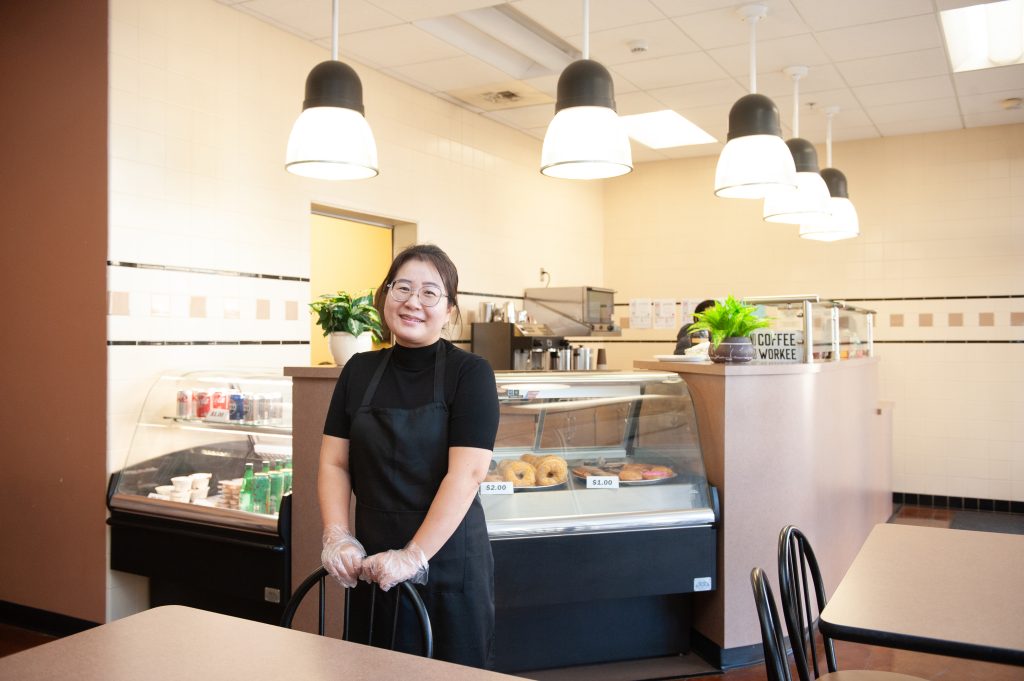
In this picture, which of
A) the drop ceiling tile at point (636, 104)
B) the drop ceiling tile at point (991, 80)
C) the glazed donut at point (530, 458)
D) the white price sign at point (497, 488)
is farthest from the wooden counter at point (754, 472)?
the drop ceiling tile at point (991, 80)

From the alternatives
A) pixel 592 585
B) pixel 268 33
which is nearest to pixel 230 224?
pixel 268 33

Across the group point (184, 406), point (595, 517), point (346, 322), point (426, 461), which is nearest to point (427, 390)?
point (426, 461)

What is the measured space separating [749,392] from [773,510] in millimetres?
557

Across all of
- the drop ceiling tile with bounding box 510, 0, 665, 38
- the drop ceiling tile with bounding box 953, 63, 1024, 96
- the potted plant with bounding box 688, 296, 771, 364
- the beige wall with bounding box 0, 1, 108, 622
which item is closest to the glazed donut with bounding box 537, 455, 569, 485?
the potted plant with bounding box 688, 296, 771, 364

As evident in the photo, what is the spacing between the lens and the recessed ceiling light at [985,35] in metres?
5.25

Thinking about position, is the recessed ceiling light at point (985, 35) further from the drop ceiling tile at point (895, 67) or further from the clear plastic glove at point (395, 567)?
the clear plastic glove at point (395, 567)

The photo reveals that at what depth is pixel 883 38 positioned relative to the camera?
516 cm

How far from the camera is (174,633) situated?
1599 mm

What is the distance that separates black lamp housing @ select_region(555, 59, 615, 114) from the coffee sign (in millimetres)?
1620

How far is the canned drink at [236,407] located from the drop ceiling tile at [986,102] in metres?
5.67

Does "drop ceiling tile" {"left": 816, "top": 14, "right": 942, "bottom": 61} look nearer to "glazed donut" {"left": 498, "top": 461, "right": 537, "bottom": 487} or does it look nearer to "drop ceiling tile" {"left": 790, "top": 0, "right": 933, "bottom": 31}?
"drop ceiling tile" {"left": 790, "top": 0, "right": 933, "bottom": 31}

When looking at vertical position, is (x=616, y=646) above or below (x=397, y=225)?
below

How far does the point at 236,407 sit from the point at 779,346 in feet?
8.90

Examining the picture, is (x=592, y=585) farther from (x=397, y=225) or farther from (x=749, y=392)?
(x=397, y=225)
